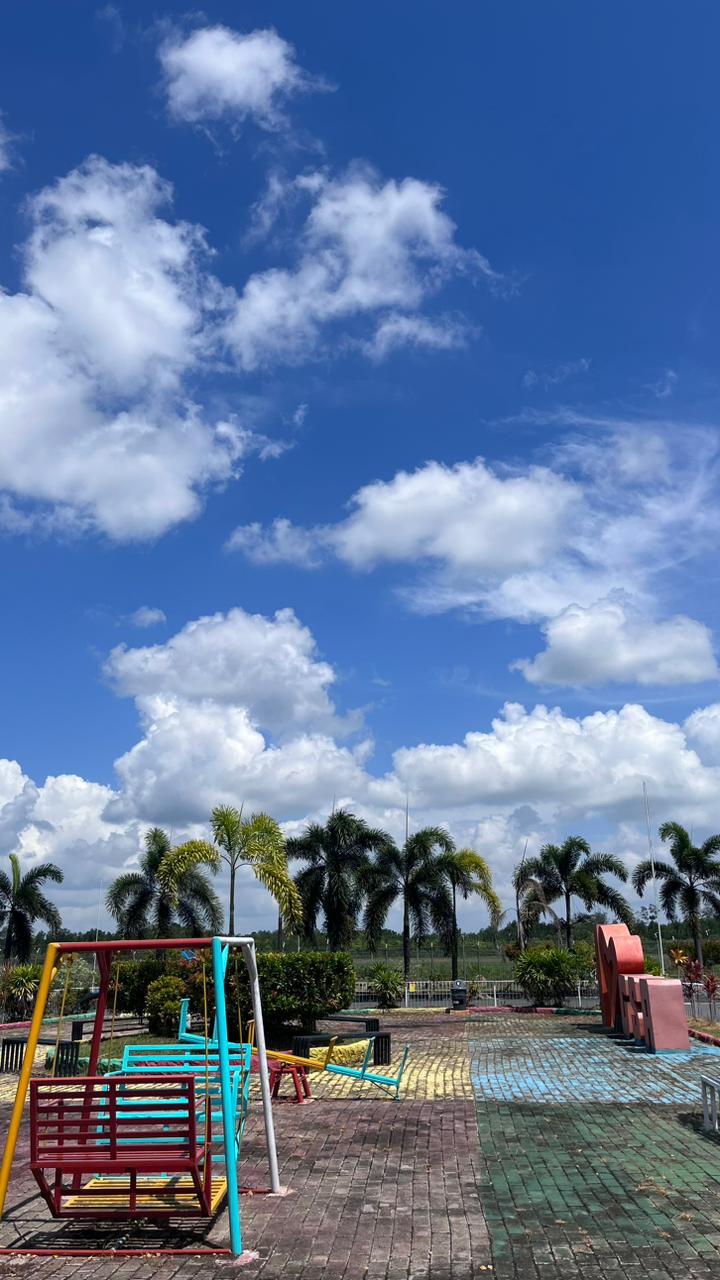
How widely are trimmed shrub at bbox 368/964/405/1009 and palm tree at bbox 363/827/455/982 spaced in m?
5.66

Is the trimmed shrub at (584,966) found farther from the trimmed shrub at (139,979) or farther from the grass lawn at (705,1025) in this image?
the trimmed shrub at (139,979)

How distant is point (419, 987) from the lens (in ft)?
115

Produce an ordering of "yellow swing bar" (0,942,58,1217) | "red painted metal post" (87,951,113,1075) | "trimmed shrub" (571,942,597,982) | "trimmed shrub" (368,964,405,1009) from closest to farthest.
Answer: "yellow swing bar" (0,942,58,1217)
"red painted metal post" (87,951,113,1075)
"trimmed shrub" (571,942,597,982)
"trimmed shrub" (368,964,405,1009)

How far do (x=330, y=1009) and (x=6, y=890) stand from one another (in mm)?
26230

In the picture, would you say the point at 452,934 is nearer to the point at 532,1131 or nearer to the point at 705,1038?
the point at 705,1038

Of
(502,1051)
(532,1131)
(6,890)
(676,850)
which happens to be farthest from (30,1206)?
(676,850)

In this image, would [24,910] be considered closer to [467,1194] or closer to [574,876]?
[574,876]

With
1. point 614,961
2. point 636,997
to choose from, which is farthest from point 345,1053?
point 614,961

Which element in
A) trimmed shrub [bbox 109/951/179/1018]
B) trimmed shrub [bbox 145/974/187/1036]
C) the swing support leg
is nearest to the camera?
the swing support leg

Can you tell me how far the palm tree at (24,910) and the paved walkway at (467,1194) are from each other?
29375 mm

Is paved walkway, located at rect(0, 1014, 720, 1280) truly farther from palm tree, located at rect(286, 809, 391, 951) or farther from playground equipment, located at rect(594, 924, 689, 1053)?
palm tree, located at rect(286, 809, 391, 951)

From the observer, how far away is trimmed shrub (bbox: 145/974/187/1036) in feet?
64.0

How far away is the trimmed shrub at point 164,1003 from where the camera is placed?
19516 millimetres

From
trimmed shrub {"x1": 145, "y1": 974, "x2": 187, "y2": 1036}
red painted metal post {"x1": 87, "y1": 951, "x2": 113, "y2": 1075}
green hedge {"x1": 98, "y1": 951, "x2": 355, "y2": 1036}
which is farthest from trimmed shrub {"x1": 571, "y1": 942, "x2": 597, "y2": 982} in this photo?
red painted metal post {"x1": 87, "y1": 951, "x2": 113, "y2": 1075}
